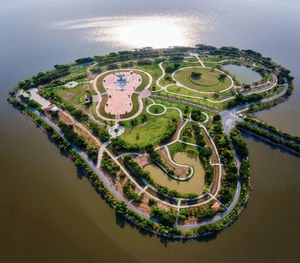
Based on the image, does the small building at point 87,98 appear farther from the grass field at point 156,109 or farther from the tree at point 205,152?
the tree at point 205,152

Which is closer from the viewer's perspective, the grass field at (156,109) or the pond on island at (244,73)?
the grass field at (156,109)

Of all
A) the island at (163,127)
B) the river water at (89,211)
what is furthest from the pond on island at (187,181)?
the river water at (89,211)

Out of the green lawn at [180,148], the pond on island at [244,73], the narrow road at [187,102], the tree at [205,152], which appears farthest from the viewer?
the pond on island at [244,73]

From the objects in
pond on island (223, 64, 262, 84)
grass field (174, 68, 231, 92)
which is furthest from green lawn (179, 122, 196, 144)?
pond on island (223, 64, 262, 84)

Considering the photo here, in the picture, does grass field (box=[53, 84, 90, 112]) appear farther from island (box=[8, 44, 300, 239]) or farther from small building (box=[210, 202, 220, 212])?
small building (box=[210, 202, 220, 212])

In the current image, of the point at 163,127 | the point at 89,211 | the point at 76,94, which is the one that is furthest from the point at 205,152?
the point at 76,94
